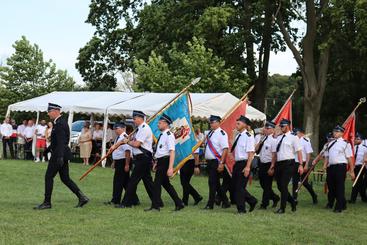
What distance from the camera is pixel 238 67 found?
114 feet

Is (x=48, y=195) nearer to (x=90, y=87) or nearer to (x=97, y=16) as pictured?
(x=97, y=16)

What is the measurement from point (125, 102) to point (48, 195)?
543 inches

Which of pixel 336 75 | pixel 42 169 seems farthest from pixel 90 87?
pixel 42 169

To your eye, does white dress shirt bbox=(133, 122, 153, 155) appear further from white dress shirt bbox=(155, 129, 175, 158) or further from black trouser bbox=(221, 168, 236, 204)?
black trouser bbox=(221, 168, 236, 204)

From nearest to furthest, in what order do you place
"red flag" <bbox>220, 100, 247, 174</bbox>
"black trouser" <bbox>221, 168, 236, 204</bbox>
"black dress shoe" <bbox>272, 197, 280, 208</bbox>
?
"black trouser" <bbox>221, 168, 236, 204</bbox>
"black dress shoe" <bbox>272, 197, 280, 208</bbox>
"red flag" <bbox>220, 100, 247, 174</bbox>

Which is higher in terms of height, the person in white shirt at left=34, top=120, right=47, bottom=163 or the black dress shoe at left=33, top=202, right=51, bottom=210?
the person in white shirt at left=34, top=120, right=47, bottom=163

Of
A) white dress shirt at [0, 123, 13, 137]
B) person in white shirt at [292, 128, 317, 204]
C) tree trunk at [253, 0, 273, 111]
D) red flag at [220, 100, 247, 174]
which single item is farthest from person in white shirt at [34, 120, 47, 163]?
tree trunk at [253, 0, 273, 111]

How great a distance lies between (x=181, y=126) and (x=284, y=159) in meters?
Result: 2.50

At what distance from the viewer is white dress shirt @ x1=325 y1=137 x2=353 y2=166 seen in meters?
13.3

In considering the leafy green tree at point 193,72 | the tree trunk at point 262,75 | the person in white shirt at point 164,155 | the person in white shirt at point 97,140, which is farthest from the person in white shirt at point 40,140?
the tree trunk at point 262,75

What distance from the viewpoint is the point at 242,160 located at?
39.4ft

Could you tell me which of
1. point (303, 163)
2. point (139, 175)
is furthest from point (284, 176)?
point (303, 163)

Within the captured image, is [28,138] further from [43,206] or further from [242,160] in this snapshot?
[242,160]

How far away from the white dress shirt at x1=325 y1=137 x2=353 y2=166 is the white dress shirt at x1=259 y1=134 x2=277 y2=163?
1360mm
